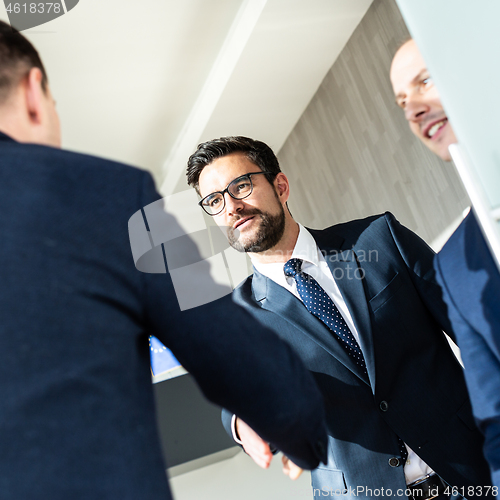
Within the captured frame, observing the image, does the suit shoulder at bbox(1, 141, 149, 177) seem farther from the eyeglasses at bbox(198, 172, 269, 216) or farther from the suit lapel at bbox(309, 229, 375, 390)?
the eyeglasses at bbox(198, 172, 269, 216)

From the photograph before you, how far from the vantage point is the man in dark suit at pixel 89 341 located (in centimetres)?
47

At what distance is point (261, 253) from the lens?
5.59 feet

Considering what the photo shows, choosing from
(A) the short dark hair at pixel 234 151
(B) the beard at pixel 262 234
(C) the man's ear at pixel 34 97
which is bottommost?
(B) the beard at pixel 262 234

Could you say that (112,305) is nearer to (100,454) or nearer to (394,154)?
(100,454)

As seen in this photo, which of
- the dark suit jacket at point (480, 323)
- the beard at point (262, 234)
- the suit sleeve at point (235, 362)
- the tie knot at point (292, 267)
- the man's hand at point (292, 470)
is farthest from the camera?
the beard at point (262, 234)

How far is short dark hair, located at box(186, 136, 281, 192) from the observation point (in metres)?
1.95

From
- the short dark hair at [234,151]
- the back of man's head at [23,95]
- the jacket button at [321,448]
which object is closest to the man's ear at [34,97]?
Answer: the back of man's head at [23,95]

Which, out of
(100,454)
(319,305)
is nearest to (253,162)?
(319,305)

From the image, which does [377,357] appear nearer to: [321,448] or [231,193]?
[321,448]

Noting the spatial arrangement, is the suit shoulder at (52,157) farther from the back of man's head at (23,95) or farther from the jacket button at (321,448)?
the jacket button at (321,448)

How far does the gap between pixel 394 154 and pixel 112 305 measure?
2.57 m

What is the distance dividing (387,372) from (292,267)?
1.37 feet

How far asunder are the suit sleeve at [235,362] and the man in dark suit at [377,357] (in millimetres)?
725

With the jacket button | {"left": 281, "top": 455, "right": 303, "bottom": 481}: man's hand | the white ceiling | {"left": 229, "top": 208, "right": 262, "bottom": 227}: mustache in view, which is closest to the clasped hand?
{"left": 281, "top": 455, "right": 303, "bottom": 481}: man's hand
